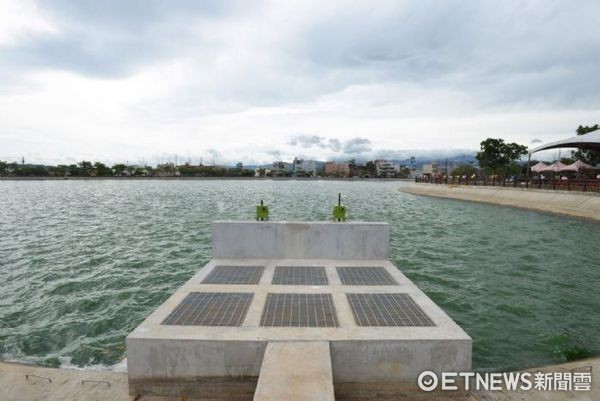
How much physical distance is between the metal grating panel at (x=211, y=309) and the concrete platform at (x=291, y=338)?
0.07 ft

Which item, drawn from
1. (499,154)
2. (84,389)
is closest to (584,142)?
(84,389)

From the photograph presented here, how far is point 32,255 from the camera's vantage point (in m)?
18.0

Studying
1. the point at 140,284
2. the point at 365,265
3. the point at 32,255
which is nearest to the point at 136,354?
the point at 365,265

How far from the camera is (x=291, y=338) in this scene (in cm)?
567

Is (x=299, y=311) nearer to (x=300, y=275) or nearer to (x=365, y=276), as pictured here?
(x=300, y=275)

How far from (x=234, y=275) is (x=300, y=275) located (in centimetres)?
180

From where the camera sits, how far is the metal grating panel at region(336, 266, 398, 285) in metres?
8.75

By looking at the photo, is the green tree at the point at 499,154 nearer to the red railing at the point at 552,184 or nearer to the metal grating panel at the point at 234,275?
the red railing at the point at 552,184

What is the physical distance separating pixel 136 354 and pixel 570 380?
718cm

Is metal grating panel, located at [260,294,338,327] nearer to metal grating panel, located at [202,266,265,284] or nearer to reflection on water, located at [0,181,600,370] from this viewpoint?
metal grating panel, located at [202,266,265,284]

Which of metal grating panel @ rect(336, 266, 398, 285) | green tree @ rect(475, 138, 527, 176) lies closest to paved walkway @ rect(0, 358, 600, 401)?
metal grating panel @ rect(336, 266, 398, 285)

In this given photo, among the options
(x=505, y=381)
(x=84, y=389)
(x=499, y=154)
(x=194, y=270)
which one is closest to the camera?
(x=84, y=389)

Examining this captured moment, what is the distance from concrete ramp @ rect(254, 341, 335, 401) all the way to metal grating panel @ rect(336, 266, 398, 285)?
3.52m

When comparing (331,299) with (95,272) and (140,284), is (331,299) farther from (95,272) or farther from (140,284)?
(95,272)
